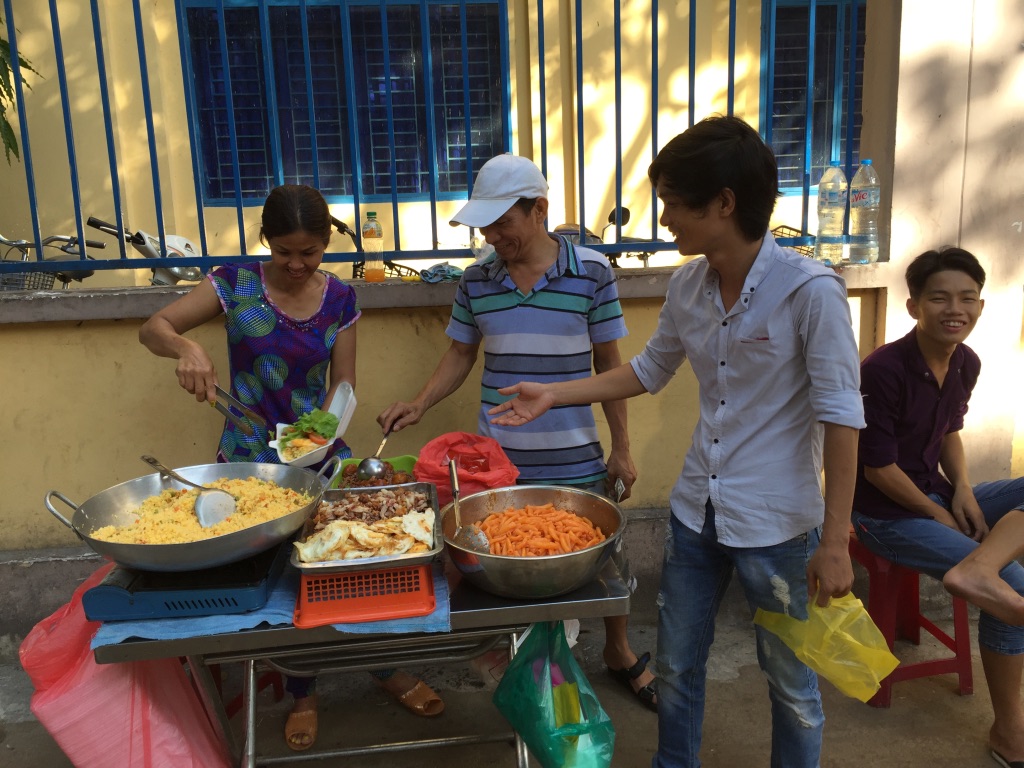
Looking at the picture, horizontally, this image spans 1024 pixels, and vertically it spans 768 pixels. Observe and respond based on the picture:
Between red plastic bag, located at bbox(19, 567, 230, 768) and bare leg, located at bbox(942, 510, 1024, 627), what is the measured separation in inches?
88.1

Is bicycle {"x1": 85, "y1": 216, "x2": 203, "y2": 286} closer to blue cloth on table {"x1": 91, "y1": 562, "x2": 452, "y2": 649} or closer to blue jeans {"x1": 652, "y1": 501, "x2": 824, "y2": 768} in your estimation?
blue cloth on table {"x1": 91, "y1": 562, "x2": 452, "y2": 649}

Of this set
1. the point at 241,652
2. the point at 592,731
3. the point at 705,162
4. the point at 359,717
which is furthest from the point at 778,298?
the point at 359,717

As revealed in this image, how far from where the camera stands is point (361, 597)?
1816 mm

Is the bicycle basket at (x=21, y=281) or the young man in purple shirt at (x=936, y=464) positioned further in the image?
the bicycle basket at (x=21, y=281)

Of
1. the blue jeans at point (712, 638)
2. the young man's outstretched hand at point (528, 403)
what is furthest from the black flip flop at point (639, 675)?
the young man's outstretched hand at point (528, 403)

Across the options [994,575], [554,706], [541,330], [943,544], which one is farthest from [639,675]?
[541,330]

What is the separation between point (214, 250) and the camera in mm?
7246

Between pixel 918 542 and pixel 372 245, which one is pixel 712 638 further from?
pixel 372 245

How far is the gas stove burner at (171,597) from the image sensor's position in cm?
178

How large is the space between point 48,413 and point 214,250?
4.26 metres

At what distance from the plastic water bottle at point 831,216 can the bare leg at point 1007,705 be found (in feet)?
5.65

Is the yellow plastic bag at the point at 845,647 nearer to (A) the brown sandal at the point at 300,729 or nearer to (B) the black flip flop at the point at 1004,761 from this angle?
(B) the black flip flop at the point at 1004,761

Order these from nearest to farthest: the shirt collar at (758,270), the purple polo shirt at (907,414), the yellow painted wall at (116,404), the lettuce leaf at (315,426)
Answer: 1. the shirt collar at (758,270)
2. the lettuce leaf at (315,426)
3. the purple polo shirt at (907,414)
4. the yellow painted wall at (116,404)

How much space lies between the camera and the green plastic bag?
2.08m
